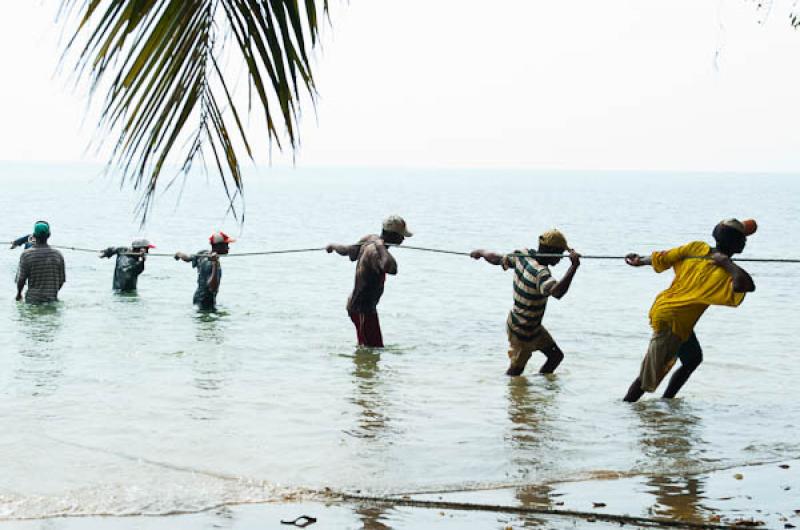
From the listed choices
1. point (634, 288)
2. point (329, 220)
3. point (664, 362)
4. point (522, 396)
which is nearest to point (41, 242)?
point (522, 396)

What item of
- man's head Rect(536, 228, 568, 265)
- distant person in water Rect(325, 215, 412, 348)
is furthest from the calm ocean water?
man's head Rect(536, 228, 568, 265)

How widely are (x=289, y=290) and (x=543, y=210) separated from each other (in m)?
83.7

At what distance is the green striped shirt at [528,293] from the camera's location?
31.7 feet

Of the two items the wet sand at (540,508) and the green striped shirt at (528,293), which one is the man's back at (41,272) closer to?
the green striped shirt at (528,293)

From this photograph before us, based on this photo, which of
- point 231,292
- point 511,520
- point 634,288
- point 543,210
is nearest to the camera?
point 511,520

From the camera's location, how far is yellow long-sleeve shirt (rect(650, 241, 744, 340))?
8.23 metres

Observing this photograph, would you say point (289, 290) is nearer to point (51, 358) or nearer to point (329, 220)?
point (51, 358)

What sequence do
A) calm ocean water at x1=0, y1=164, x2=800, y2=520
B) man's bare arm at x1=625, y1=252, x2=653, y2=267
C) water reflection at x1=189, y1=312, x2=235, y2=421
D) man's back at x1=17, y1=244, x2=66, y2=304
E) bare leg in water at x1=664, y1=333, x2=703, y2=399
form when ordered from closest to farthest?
calm ocean water at x1=0, y1=164, x2=800, y2=520, man's bare arm at x1=625, y1=252, x2=653, y2=267, bare leg in water at x1=664, y1=333, x2=703, y2=399, water reflection at x1=189, y1=312, x2=235, y2=421, man's back at x1=17, y1=244, x2=66, y2=304

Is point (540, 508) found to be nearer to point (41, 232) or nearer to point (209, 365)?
point (209, 365)

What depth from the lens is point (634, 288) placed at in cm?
3186

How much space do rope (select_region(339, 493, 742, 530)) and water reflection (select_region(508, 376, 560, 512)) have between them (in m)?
0.21

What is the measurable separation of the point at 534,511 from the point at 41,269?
38.2 ft

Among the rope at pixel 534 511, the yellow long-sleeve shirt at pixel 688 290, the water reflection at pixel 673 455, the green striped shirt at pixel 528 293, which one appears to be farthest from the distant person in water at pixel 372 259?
the rope at pixel 534 511

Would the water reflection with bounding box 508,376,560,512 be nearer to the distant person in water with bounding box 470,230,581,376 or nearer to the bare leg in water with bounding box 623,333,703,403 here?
the distant person in water with bounding box 470,230,581,376
